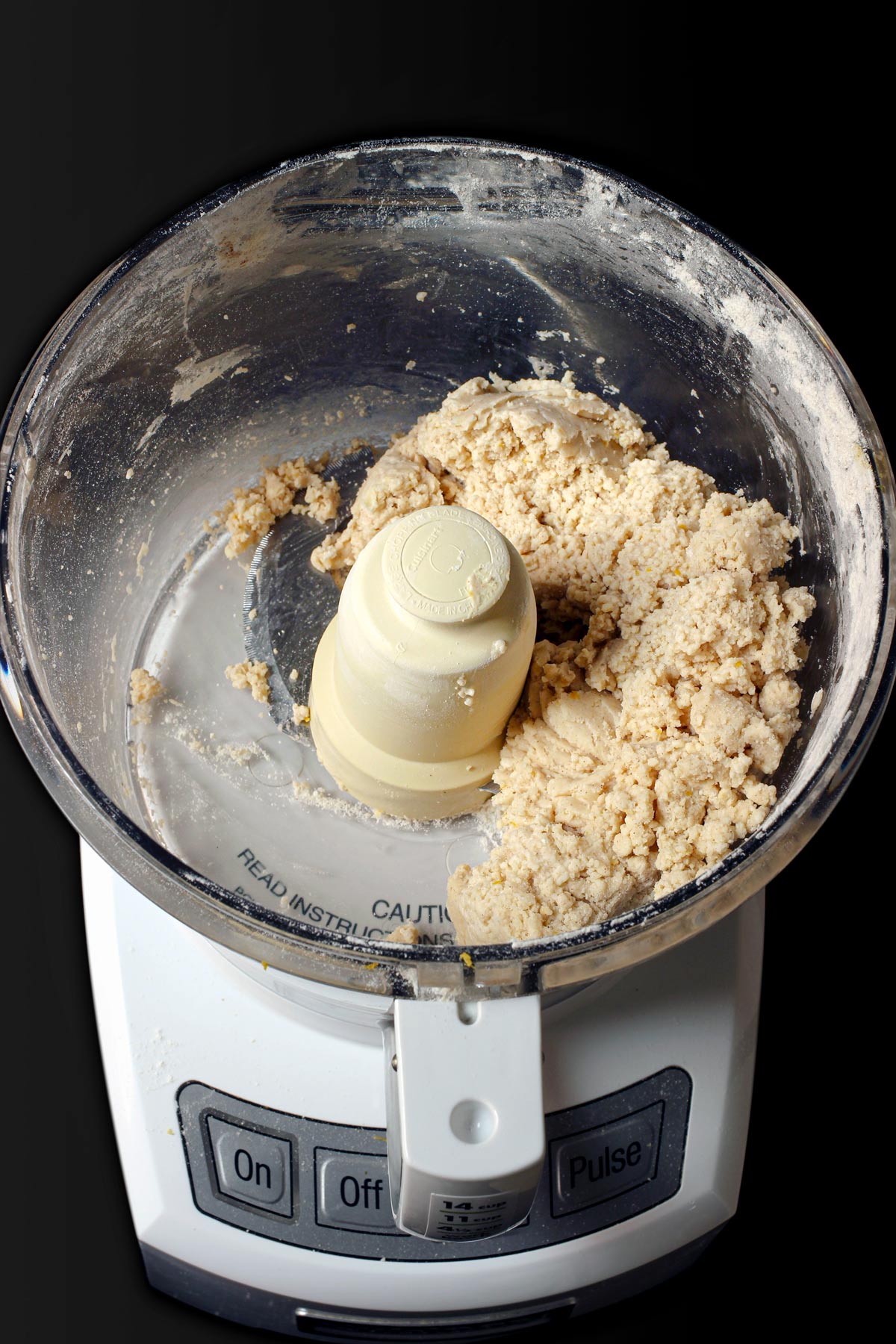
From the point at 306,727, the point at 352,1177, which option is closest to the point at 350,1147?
the point at 352,1177

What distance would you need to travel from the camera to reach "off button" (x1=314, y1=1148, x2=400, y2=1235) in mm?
866

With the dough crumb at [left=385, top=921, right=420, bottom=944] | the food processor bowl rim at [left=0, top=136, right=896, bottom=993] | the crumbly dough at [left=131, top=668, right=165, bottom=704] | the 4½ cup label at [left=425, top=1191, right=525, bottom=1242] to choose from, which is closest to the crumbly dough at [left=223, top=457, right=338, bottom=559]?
the crumbly dough at [left=131, top=668, right=165, bottom=704]

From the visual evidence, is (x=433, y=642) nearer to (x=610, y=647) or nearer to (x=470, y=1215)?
(x=610, y=647)

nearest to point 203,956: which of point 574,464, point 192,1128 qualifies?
point 192,1128

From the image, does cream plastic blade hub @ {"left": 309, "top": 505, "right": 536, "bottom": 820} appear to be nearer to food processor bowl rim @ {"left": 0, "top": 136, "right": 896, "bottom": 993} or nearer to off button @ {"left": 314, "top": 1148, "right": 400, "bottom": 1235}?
food processor bowl rim @ {"left": 0, "top": 136, "right": 896, "bottom": 993}

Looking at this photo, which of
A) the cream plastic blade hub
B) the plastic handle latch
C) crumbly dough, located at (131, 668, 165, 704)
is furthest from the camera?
crumbly dough, located at (131, 668, 165, 704)

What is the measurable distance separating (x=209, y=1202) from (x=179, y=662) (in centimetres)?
41

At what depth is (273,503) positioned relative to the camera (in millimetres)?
1060

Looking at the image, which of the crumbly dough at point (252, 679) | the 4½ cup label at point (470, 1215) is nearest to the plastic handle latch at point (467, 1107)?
the 4½ cup label at point (470, 1215)

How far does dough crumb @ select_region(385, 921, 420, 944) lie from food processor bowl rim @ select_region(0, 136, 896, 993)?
0.13 metres

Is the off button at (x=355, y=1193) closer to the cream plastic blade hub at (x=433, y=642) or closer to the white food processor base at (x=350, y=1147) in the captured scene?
the white food processor base at (x=350, y=1147)

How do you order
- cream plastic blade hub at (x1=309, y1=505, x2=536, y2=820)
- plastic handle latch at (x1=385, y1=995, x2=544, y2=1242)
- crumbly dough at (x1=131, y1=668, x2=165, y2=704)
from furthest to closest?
1. crumbly dough at (x1=131, y1=668, x2=165, y2=704)
2. cream plastic blade hub at (x1=309, y1=505, x2=536, y2=820)
3. plastic handle latch at (x1=385, y1=995, x2=544, y2=1242)

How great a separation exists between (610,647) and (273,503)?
1.10ft

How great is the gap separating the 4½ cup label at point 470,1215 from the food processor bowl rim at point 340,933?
117 mm
